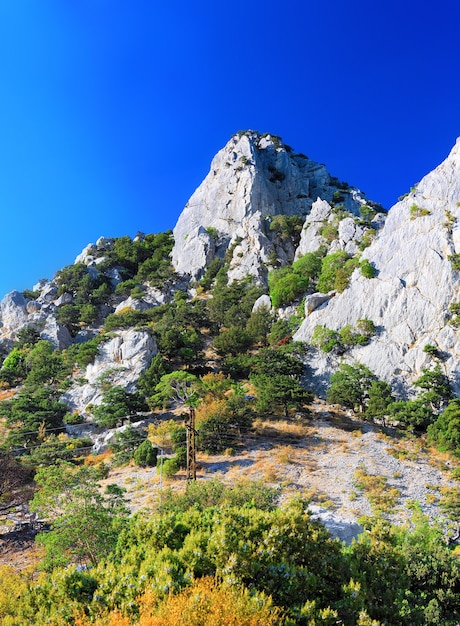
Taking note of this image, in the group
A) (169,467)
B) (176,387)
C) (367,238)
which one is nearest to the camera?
(169,467)

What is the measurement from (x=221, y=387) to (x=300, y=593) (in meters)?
27.2

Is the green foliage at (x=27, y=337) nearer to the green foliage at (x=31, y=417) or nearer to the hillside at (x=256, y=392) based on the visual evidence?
the hillside at (x=256, y=392)

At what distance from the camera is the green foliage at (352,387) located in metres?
33.5

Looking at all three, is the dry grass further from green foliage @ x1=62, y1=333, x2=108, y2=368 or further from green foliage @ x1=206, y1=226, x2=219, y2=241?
green foliage @ x1=206, y1=226, x2=219, y2=241

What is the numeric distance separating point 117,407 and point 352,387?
20.8 m

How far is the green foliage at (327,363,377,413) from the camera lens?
33469 millimetres

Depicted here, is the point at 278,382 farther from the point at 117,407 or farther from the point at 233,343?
the point at 117,407

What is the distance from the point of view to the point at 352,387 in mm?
Result: 33750

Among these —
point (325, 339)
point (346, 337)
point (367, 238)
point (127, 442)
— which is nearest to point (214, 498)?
point (127, 442)

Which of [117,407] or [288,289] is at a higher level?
[288,289]

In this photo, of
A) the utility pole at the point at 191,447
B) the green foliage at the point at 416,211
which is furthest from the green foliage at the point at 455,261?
the utility pole at the point at 191,447

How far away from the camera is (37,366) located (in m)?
47.2

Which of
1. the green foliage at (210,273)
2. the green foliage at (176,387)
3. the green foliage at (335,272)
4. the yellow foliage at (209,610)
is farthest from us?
the green foliage at (210,273)

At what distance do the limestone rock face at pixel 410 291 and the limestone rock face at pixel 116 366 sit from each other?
57.3ft
